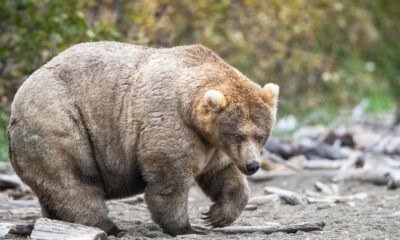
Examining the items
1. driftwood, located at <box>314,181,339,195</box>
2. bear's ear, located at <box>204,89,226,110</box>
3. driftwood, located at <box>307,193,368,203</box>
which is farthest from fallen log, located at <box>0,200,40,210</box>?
driftwood, located at <box>314,181,339,195</box>

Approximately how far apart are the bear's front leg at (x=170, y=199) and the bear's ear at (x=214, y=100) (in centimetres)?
57

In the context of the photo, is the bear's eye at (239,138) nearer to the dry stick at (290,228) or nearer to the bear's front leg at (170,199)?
the bear's front leg at (170,199)

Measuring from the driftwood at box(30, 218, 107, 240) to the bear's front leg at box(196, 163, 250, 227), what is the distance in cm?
116

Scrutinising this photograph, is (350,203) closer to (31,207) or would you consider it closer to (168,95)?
(168,95)

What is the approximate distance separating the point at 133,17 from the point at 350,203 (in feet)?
14.1

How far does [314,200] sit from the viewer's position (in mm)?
7824

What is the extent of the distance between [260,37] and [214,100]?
9999 mm

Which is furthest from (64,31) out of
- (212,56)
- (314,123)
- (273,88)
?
(314,123)

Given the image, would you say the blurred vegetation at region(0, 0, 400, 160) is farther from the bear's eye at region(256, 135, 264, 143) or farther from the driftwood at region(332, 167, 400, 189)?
the bear's eye at region(256, 135, 264, 143)

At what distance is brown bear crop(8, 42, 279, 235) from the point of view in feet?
18.6

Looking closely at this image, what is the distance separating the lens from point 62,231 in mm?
5258

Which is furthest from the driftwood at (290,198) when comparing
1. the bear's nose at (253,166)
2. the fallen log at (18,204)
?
the fallen log at (18,204)

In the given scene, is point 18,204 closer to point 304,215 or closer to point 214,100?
point 214,100

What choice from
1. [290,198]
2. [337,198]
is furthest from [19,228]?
[337,198]
